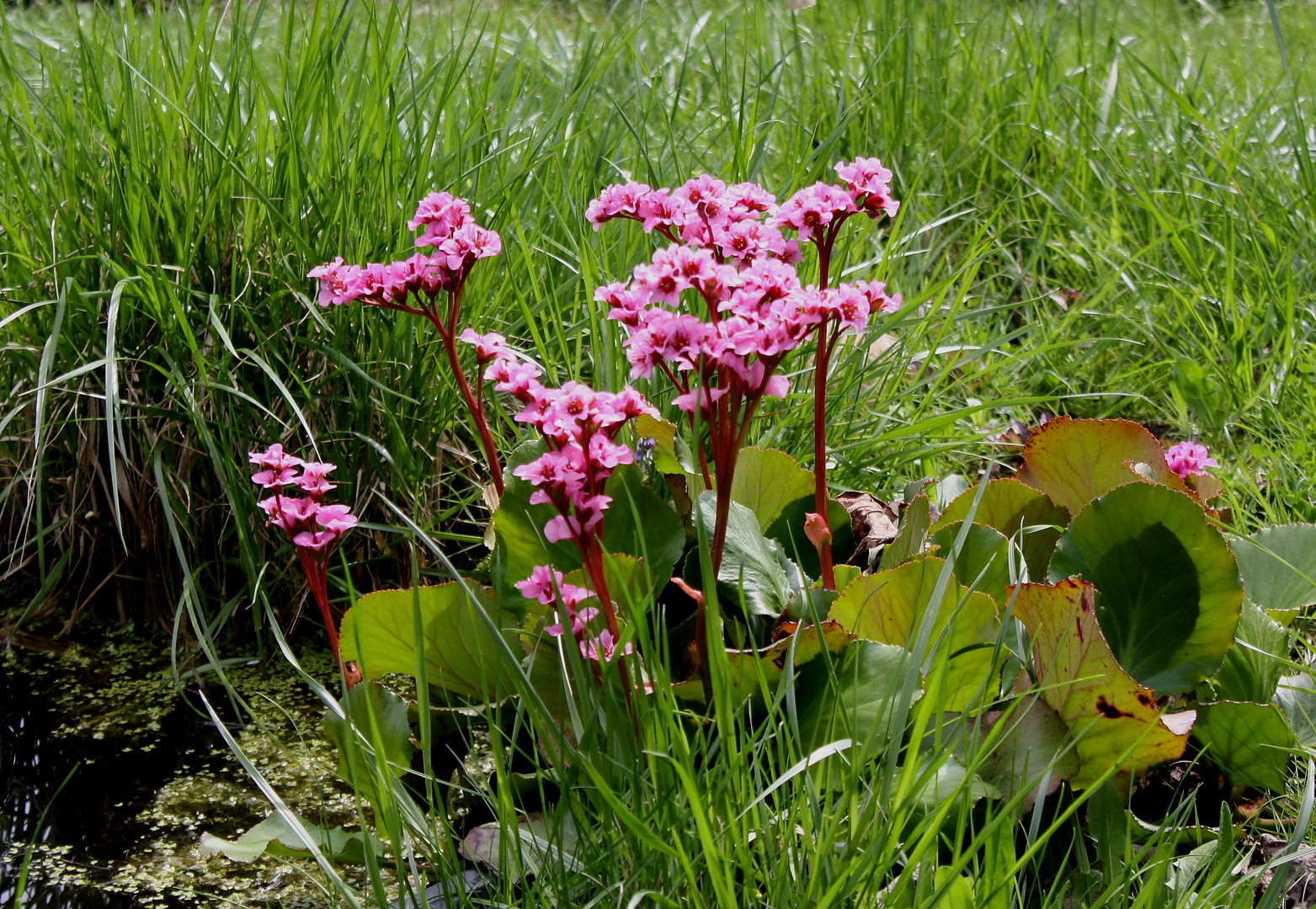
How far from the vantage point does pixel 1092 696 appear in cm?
108

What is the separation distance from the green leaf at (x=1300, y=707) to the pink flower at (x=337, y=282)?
1082 mm

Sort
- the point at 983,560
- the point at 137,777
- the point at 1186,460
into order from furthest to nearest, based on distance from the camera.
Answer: the point at 1186,460 → the point at 137,777 → the point at 983,560

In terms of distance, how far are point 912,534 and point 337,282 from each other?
708 millimetres

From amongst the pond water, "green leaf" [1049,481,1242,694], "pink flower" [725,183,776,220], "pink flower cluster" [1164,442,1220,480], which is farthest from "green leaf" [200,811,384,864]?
"pink flower cluster" [1164,442,1220,480]

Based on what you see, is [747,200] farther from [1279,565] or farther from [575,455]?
[1279,565]

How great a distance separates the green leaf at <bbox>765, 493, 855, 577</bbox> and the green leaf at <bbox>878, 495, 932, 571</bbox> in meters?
0.09

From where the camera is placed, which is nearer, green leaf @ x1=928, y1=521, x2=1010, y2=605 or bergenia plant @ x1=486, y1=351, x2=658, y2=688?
bergenia plant @ x1=486, y1=351, x2=658, y2=688

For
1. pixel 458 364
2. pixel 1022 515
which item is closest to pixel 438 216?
pixel 458 364

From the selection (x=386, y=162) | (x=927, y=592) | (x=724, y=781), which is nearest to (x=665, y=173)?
(x=386, y=162)

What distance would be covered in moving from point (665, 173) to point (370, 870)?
1.54 meters

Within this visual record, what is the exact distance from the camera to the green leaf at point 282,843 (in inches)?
40.7

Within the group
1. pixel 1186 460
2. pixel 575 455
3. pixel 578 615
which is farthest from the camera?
pixel 1186 460

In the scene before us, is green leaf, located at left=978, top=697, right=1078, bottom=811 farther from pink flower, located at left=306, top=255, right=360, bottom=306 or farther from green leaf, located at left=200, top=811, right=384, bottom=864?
pink flower, located at left=306, top=255, right=360, bottom=306

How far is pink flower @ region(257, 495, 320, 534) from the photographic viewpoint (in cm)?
105
